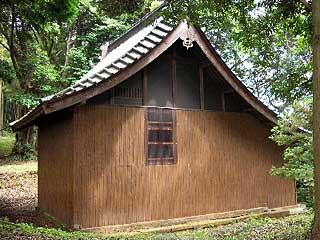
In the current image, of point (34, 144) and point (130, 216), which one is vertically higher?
point (34, 144)

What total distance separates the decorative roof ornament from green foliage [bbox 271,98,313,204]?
10.0 feet

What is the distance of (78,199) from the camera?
8.54 metres

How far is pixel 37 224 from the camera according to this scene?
9.82 meters

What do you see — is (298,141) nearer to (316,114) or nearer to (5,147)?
(316,114)

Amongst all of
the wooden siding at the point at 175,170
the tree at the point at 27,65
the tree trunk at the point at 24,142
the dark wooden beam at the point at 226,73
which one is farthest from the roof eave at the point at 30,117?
the tree trunk at the point at 24,142

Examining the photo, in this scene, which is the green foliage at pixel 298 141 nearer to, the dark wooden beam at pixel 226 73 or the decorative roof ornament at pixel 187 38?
the dark wooden beam at pixel 226 73

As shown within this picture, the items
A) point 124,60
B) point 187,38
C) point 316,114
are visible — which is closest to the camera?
point 316,114

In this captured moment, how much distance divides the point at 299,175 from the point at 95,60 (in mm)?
20055

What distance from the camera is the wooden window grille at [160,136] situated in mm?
9680

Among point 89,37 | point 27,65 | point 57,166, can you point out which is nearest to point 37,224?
point 57,166

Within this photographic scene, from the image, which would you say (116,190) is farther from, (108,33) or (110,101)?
(108,33)

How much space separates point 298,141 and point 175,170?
354cm

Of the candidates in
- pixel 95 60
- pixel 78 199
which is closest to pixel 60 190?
pixel 78 199

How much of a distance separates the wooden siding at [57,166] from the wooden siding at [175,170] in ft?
1.47
